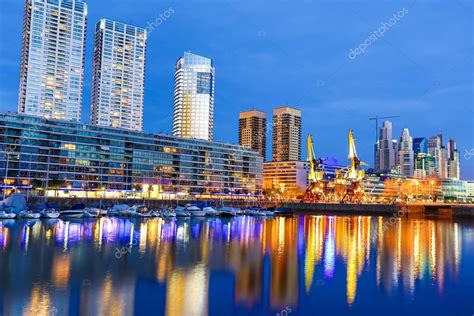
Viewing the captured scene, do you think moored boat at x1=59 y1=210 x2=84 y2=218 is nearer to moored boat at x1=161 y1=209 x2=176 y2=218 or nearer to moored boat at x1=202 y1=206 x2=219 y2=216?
moored boat at x1=161 y1=209 x2=176 y2=218

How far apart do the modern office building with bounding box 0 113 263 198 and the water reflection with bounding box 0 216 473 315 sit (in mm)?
84094

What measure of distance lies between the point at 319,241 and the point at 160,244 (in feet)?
60.4

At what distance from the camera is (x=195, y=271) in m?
29.0

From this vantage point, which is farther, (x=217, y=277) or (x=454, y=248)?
(x=454, y=248)

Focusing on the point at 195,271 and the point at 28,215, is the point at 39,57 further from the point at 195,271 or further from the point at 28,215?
the point at 195,271

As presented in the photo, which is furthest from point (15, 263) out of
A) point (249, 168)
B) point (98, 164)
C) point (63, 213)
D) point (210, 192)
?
point (249, 168)

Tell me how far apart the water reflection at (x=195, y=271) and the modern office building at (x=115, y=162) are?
84.1 meters

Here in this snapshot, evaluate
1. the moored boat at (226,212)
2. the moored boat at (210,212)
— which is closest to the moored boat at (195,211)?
the moored boat at (210,212)

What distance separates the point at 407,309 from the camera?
22.0m

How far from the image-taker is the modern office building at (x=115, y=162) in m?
124

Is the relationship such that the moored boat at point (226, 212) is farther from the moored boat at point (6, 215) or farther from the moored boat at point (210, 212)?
the moored boat at point (6, 215)

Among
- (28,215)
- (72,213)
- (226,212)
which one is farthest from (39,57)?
(28,215)

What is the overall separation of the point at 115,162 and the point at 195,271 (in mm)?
122398

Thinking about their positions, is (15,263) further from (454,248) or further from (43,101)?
(43,101)
